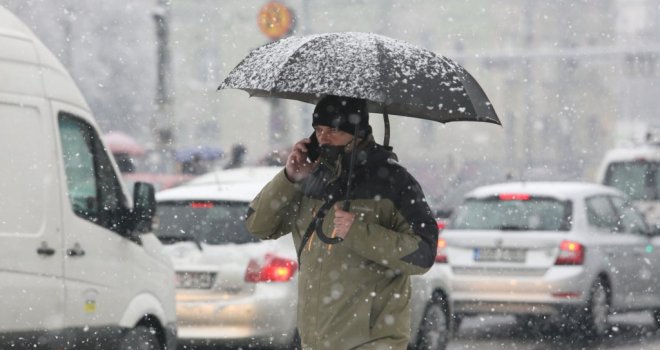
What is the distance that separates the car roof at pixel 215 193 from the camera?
9867 millimetres

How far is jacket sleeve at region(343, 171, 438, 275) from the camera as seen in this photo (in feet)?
15.3

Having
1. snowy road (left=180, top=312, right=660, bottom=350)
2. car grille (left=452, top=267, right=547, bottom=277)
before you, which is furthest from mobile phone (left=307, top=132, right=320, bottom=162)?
car grille (left=452, top=267, right=547, bottom=277)

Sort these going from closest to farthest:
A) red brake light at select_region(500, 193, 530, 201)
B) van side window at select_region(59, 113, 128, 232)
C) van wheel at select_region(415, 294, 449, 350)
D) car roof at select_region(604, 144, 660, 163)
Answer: van side window at select_region(59, 113, 128, 232)
van wheel at select_region(415, 294, 449, 350)
red brake light at select_region(500, 193, 530, 201)
car roof at select_region(604, 144, 660, 163)

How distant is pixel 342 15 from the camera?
7019 cm

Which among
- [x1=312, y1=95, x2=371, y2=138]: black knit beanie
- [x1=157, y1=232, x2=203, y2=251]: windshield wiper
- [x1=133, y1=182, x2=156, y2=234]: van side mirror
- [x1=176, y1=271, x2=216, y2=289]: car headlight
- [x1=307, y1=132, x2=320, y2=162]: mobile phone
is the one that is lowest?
[x1=176, y1=271, x2=216, y2=289]: car headlight

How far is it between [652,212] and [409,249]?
15.3 metres

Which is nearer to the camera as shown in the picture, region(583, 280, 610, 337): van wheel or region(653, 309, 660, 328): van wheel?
region(583, 280, 610, 337): van wheel

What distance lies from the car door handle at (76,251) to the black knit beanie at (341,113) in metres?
2.14

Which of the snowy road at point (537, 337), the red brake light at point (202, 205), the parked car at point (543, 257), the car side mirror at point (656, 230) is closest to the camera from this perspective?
the red brake light at point (202, 205)

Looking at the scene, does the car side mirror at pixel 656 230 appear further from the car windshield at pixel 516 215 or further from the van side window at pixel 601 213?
the car windshield at pixel 516 215

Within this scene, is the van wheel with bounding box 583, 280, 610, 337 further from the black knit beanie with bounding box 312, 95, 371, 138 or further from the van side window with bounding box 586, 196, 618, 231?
the black knit beanie with bounding box 312, 95, 371, 138

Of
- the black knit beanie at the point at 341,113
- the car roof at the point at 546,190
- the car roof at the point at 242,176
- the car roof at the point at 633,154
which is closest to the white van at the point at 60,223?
the black knit beanie at the point at 341,113

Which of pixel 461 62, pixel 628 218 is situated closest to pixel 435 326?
pixel 628 218

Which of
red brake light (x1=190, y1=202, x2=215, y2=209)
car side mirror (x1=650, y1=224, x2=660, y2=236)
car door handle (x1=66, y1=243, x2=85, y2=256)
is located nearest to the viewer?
car door handle (x1=66, y1=243, x2=85, y2=256)
